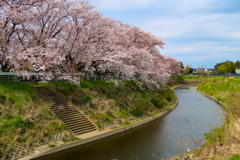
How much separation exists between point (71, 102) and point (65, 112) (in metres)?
2.25

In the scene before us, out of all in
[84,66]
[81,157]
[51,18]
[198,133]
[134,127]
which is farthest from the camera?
[84,66]

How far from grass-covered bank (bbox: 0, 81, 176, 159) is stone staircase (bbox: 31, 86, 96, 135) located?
0.70 m

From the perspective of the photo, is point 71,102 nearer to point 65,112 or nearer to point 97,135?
point 65,112

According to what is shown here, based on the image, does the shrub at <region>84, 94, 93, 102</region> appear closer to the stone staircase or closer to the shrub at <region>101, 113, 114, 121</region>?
the stone staircase

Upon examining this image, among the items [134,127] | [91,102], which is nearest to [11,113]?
[91,102]

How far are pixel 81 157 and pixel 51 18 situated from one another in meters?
18.3

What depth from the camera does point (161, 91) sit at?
134 ft

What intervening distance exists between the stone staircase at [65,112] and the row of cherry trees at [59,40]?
8.76 feet

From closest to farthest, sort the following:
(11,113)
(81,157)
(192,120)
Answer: (81,157) < (11,113) < (192,120)

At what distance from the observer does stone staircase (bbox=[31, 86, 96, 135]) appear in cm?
1906

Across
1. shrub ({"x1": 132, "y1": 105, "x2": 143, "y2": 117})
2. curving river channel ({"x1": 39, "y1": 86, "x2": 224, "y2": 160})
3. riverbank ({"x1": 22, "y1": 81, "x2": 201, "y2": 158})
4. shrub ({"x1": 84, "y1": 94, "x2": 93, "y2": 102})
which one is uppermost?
shrub ({"x1": 84, "y1": 94, "x2": 93, "y2": 102})

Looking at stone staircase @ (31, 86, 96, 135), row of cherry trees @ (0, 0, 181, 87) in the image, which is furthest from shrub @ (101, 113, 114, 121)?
row of cherry trees @ (0, 0, 181, 87)

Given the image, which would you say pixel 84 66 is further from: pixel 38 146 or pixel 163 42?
pixel 163 42

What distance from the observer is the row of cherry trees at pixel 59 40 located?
2134cm
